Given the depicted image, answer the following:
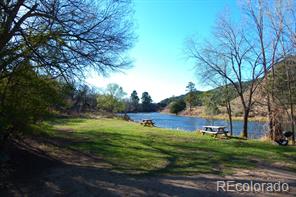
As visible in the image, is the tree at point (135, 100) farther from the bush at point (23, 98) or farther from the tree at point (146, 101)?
the bush at point (23, 98)

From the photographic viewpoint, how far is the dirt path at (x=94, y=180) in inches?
330

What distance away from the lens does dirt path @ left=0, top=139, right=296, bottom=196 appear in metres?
8.38

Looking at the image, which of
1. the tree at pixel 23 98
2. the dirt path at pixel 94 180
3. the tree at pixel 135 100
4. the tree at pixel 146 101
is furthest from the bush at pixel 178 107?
the tree at pixel 23 98

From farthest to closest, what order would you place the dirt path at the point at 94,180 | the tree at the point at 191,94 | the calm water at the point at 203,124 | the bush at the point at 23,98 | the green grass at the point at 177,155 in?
the tree at the point at 191,94, the calm water at the point at 203,124, the green grass at the point at 177,155, the bush at the point at 23,98, the dirt path at the point at 94,180

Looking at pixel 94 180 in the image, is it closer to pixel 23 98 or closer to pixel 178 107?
pixel 23 98

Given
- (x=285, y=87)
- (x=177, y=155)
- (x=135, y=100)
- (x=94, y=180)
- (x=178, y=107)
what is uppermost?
(x=135, y=100)

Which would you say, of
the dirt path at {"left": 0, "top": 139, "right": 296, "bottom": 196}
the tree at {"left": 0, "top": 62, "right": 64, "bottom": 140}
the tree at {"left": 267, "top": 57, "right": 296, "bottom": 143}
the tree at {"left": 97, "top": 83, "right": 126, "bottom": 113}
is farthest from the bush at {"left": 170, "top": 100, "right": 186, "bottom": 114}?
the tree at {"left": 0, "top": 62, "right": 64, "bottom": 140}

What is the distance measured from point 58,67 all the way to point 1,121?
2.90 meters

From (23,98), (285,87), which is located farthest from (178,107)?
(23,98)

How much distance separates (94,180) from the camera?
9.38m

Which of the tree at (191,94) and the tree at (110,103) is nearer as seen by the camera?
the tree at (110,103)

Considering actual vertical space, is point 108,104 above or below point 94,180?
above

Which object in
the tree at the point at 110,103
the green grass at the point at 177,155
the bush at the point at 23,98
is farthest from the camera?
the tree at the point at 110,103

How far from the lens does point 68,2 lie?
1273 cm
